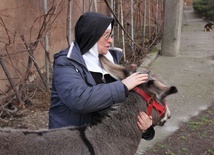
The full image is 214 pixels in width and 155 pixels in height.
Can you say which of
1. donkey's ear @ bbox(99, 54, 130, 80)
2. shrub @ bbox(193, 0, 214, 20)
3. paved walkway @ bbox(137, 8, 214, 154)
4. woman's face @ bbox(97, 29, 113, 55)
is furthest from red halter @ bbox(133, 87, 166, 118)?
shrub @ bbox(193, 0, 214, 20)

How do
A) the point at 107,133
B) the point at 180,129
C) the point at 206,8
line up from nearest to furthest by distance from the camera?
the point at 107,133 → the point at 180,129 → the point at 206,8

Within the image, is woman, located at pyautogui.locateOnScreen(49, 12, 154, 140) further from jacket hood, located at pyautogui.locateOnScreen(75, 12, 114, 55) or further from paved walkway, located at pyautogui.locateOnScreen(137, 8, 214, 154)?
paved walkway, located at pyautogui.locateOnScreen(137, 8, 214, 154)

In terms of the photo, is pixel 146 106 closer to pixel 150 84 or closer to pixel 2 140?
pixel 150 84

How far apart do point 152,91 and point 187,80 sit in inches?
193

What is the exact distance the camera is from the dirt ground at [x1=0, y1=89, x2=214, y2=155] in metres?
4.31

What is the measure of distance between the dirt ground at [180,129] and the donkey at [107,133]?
72.8 inches

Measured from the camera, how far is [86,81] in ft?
7.97

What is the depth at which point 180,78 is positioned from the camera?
23.8 feet

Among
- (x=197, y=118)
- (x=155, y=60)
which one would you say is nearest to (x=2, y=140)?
(x=197, y=118)

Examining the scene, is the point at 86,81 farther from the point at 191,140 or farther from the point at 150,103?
the point at 191,140

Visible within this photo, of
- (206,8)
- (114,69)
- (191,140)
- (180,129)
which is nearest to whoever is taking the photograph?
(114,69)

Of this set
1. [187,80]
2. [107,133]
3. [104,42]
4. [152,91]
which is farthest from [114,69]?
[187,80]

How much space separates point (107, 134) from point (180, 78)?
5.13m

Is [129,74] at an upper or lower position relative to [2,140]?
upper
